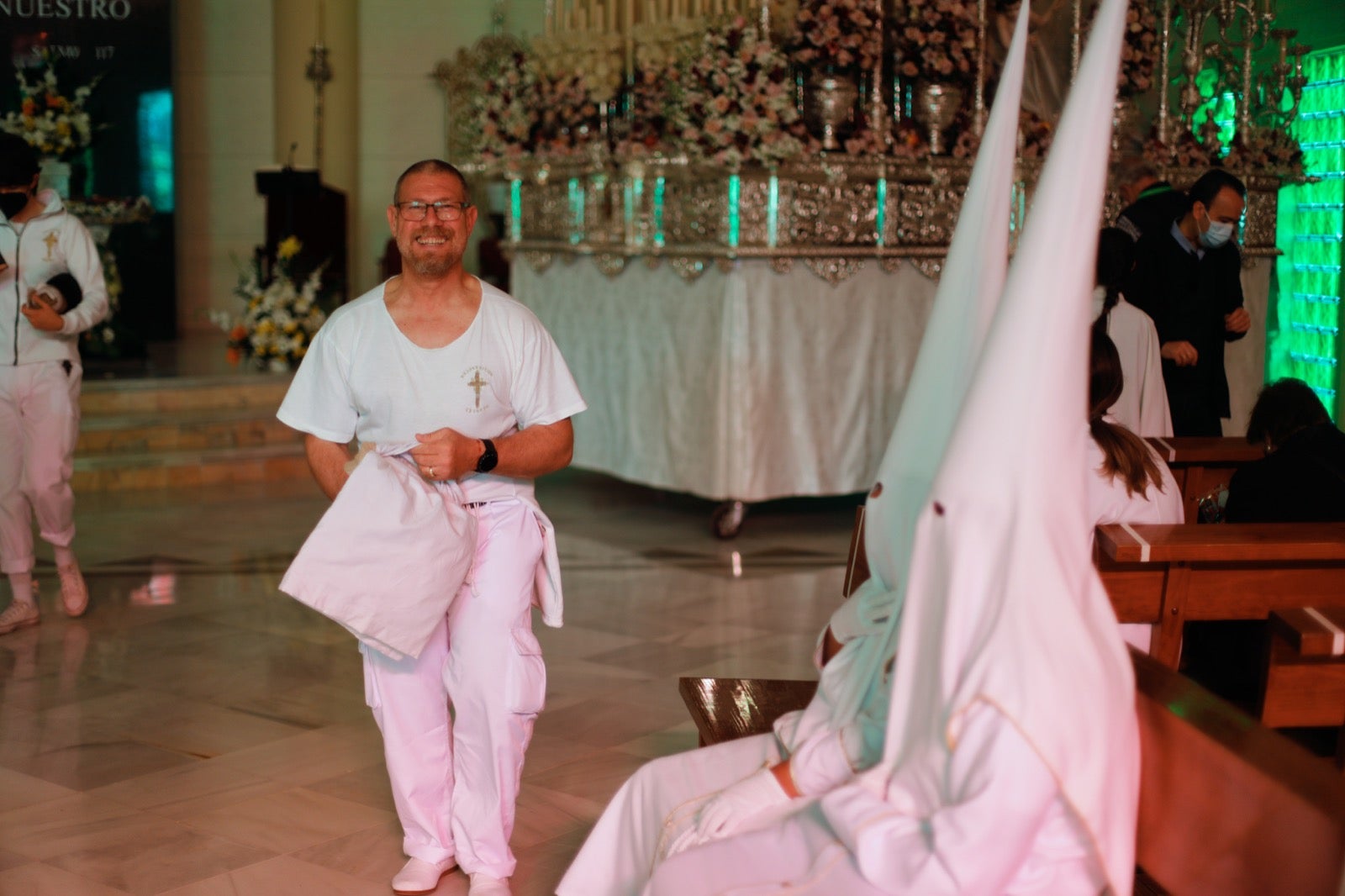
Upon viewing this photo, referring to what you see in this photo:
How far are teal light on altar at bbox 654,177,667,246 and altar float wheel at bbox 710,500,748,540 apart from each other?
152 centimetres

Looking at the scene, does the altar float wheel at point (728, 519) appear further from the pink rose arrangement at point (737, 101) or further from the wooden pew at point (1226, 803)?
the wooden pew at point (1226, 803)

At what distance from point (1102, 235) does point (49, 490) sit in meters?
4.38

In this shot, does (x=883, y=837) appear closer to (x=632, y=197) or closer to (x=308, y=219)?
(x=632, y=197)

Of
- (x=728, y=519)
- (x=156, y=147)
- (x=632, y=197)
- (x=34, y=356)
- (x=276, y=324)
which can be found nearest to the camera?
(x=34, y=356)

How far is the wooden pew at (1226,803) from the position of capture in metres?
1.93

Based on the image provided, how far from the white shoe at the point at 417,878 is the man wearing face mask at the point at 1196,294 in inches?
151

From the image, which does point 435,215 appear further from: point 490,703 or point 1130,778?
point 1130,778

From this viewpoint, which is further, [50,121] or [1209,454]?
[50,121]

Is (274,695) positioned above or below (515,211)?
below

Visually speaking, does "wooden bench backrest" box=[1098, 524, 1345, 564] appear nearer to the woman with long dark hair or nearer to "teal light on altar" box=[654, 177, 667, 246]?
the woman with long dark hair

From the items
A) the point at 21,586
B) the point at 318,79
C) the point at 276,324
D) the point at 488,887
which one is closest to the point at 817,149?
the point at 21,586

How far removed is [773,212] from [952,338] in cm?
554

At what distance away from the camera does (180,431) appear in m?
10.2

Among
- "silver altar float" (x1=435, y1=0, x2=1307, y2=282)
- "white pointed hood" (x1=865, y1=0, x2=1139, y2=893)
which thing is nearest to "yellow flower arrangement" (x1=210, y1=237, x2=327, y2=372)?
"silver altar float" (x1=435, y1=0, x2=1307, y2=282)
